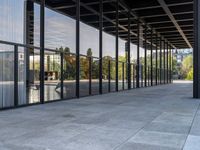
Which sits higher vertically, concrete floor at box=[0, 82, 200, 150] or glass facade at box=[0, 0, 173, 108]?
glass facade at box=[0, 0, 173, 108]

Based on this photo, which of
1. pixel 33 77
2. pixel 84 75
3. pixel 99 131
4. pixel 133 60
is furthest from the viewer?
pixel 133 60

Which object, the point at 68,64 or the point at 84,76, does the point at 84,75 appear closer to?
the point at 84,76

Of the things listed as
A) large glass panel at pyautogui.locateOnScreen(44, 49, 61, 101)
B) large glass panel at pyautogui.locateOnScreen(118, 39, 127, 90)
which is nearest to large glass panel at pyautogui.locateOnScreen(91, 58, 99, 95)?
large glass panel at pyautogui.locateOnScreen(44, 49, 61, 101)

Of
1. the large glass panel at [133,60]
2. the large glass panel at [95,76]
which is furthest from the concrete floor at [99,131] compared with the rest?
the large glass panel at [133,60]

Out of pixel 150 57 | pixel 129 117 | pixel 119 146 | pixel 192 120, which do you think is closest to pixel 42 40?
pixel 129 117

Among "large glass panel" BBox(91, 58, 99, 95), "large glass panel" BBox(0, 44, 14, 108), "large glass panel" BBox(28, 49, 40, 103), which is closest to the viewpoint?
"large glass panel" BBox(0, 44, 14, 108)

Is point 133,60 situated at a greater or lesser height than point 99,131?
greater

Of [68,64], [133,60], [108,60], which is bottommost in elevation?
[68,64]

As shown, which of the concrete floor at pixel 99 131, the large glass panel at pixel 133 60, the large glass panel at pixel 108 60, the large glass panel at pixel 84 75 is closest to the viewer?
the concrete floor at pixel 99 131

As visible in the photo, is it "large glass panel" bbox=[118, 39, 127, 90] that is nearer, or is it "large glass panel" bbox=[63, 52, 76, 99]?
"large glass panel" bbox=[63, 52, 76, 99]

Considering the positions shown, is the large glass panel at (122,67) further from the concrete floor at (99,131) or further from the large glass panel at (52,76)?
the concrete floor at (99,131)

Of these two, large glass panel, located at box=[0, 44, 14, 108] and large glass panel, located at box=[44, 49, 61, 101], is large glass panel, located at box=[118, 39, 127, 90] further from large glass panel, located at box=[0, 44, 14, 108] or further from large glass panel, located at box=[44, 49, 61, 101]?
large glass panel, located at box=[0, 44, 14, 108]

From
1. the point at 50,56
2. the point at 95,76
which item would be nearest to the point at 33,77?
the point at 50,56

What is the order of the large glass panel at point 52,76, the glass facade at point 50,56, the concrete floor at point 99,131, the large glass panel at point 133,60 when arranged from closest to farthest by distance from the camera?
the concrete floor at point 99,131, the glass facade at point 50,56, the large glass panel at point 52,76, the large glass panel at point 133,60
